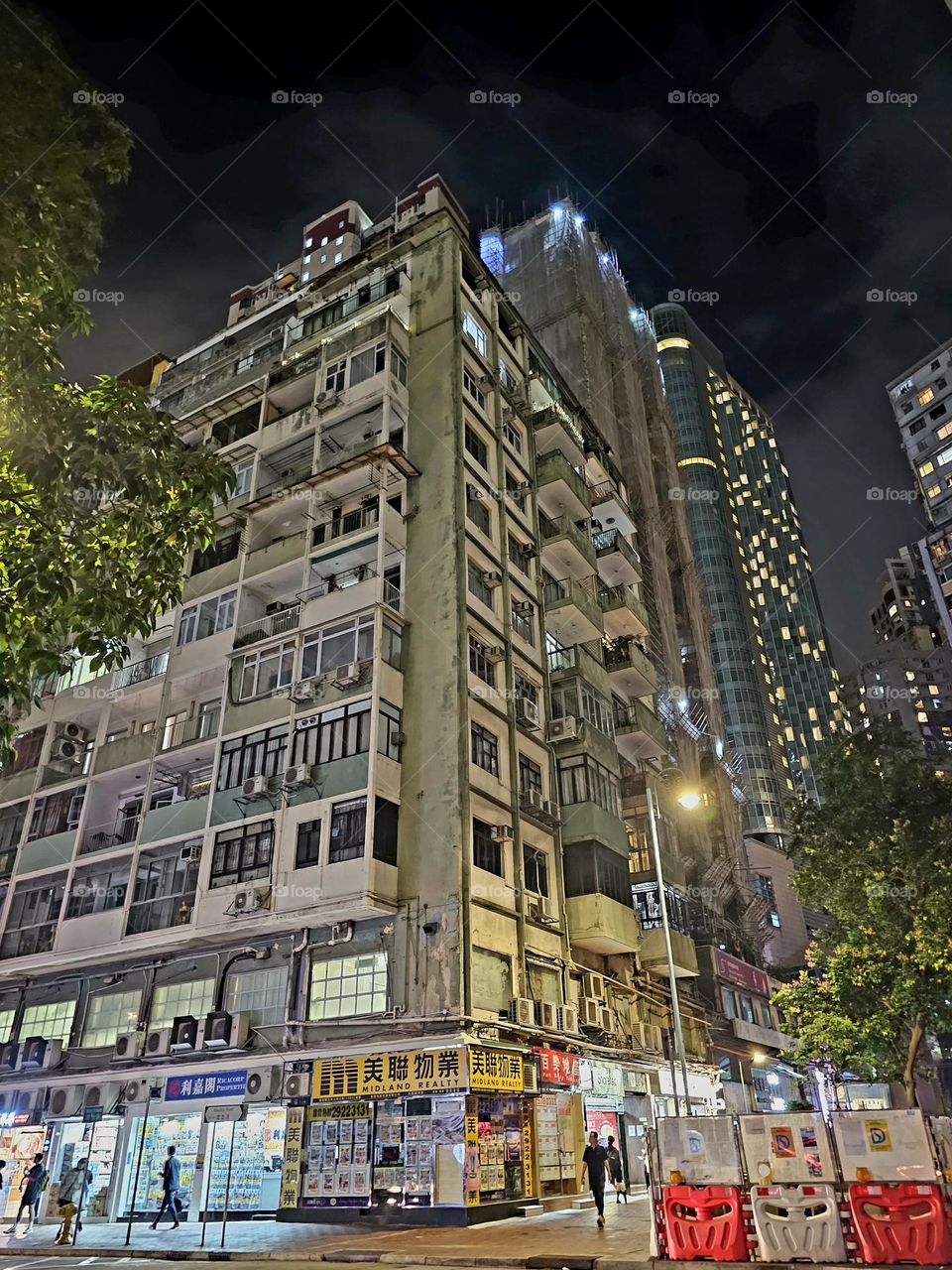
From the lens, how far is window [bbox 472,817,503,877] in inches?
845

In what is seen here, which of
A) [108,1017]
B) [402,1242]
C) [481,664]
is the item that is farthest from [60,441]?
[108,1017]

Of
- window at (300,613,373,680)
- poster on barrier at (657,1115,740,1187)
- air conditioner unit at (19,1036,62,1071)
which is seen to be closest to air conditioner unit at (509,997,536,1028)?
poster on barrier at (657,1115,740,1187)

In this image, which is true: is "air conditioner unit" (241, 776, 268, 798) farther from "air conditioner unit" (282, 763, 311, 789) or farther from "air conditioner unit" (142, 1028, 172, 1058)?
"air conditioner unit" (142, 1028, 172, 1058)

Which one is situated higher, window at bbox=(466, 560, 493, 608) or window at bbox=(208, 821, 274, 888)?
window at bbox=(466, 560, 493, 608)

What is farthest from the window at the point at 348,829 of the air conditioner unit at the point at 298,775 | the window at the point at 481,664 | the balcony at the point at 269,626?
the balcony at the point at 269,626

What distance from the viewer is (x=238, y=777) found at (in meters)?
23.4

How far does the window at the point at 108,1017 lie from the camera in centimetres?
2325

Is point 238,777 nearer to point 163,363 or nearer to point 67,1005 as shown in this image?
point 67,1005

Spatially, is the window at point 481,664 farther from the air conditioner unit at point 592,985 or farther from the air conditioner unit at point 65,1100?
the air conditioner unit at point 65,1100

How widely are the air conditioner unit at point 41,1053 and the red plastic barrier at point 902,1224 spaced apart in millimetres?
21748

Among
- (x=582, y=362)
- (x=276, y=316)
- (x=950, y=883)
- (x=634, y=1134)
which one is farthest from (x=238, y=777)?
(x=582, y=362)

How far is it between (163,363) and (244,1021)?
104 ft

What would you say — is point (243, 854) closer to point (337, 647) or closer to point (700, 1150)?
point (337, 647)

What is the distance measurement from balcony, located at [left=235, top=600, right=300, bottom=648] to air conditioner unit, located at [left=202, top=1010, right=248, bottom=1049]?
33.9ft
